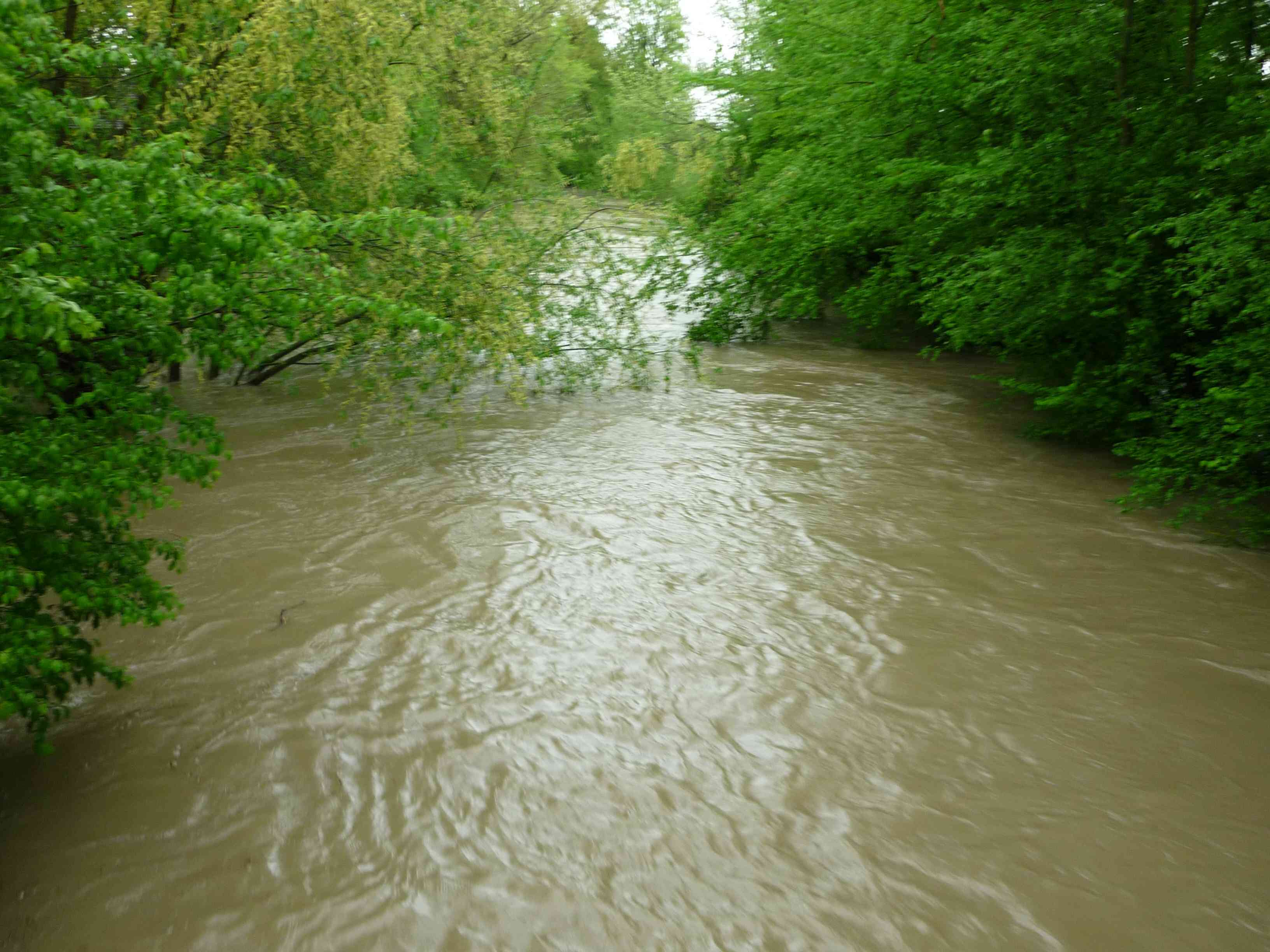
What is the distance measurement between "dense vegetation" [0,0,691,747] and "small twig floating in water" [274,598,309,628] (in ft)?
2.54

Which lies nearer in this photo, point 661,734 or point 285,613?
point 661,734

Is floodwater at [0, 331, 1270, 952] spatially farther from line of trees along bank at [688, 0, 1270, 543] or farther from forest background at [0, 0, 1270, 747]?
line of trees along bank at [688, 0, 1270, 543]

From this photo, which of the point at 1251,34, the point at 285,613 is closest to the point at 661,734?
the point at 285,613

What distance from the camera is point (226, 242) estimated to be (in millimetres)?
4449

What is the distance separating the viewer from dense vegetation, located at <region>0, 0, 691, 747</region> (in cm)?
427

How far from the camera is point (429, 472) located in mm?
10102

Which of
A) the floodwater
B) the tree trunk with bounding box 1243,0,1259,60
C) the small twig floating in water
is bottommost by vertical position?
the floodwater

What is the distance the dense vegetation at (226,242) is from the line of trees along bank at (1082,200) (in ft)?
11.7

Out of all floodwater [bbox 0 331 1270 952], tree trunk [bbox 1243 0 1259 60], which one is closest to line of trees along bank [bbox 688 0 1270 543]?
tree trunk [bbox 1243 0 1259 60]

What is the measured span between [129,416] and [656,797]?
3.05 meters

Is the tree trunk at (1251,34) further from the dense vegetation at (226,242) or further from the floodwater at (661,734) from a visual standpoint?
the dense vegetation at (226,242)

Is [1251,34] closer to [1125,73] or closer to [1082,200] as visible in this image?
[1125,73]

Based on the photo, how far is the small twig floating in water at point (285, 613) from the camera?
672 centimetres

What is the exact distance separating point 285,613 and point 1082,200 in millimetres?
7773
